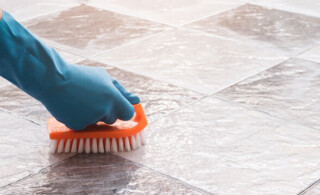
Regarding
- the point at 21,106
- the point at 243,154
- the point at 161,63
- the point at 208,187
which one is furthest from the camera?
the point at 161,63

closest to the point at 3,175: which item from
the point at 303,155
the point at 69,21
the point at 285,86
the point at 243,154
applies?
the point at 243,154

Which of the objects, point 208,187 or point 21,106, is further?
point 21,106

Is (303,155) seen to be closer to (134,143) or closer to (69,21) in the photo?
(134,143)

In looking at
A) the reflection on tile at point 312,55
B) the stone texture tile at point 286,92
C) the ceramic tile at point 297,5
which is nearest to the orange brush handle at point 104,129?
the stone texture tile at point 286,92

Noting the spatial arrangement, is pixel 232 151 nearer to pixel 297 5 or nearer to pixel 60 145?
pixel 60 145

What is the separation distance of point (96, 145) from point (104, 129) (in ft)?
0.15

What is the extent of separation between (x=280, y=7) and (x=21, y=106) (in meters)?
1.39

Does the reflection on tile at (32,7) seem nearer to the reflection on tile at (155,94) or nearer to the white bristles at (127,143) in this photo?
the reflection on tile at (155,94)

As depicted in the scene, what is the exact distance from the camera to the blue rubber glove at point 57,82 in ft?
4.64

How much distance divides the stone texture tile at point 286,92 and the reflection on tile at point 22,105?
531 millimetres

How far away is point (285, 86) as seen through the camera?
1961mm

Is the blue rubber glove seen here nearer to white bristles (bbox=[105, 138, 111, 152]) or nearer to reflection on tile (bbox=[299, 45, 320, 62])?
white bristles (bbox=[105, 138, 111, 152])

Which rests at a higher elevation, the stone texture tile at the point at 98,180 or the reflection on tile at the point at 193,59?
the reflection on tile at the point at 193,59

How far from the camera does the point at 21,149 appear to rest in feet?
5.15
